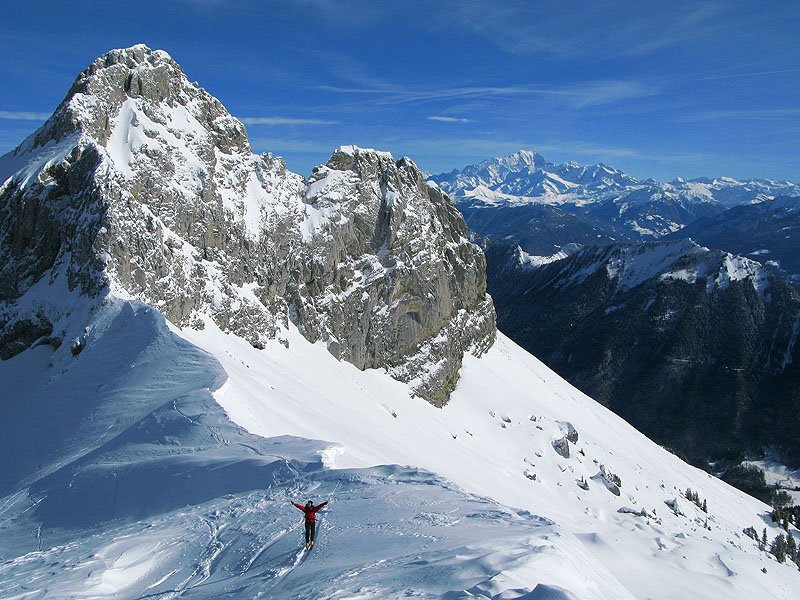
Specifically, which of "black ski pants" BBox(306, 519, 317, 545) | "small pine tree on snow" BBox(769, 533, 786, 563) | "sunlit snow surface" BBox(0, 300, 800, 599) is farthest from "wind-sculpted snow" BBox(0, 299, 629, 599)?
"small pine tree on snow" BBox(769, 533, 786, 563)

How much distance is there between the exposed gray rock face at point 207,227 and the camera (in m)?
34.2

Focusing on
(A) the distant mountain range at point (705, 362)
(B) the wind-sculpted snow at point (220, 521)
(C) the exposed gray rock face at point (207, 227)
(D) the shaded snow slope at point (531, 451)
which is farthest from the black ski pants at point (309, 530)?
(A) the distant mountain range at point (705, 362)

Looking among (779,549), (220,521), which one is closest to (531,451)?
(779,549)

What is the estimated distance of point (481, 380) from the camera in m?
Result: 67.9

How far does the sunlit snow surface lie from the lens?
1046 centimetres

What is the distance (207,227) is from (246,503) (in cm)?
2932

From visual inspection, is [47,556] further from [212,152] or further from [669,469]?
[669,469]

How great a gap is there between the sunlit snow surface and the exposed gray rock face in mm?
4072

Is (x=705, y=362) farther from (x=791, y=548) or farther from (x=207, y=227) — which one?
(x=207, y=227)

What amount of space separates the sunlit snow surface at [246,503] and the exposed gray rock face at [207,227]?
4072 millimetres

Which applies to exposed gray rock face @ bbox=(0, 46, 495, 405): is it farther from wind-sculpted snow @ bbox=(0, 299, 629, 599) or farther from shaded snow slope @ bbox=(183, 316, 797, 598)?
wind-sculpted snow @ bbox=(0, 299, 629, 599)

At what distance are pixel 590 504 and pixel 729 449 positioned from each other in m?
114

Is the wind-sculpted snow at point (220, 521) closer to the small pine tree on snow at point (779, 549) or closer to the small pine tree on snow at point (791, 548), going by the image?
the small pine tree on snow at point (779, 549)

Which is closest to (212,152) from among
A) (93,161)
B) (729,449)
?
(93,161)
